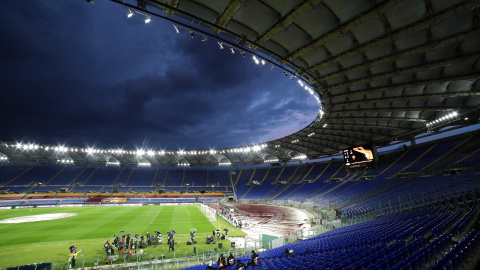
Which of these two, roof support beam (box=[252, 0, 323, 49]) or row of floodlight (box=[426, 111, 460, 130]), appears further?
row of floodlight (box=[426, 111, 460, 130])

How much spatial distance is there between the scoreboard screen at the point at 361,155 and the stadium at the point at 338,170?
0.65 ft

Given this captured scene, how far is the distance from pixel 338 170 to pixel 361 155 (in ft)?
43.8

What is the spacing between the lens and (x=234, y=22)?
12.8m

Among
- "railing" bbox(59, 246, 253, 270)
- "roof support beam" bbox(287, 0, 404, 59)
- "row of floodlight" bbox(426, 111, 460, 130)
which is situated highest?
"roof support beam" bbox(287, 0, 404, 59)

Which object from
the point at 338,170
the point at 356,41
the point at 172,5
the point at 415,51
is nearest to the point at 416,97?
the point at 415,51

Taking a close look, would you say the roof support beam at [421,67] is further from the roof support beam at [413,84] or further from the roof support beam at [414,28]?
the roof support beam at [414,28]

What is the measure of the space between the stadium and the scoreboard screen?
0.20m

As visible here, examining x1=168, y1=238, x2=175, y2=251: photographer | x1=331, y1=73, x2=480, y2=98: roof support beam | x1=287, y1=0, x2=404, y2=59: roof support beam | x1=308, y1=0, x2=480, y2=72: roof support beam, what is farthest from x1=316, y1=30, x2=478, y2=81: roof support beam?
x1=168, y1=238, x2=175, y2=251: photographer

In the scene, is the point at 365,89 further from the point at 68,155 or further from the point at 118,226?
the point at 68,155

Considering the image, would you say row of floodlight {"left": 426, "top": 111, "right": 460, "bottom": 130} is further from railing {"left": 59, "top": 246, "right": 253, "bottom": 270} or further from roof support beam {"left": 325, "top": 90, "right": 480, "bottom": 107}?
railing {"left": 59, "top": 246, "right": 253, "bottom": 270}

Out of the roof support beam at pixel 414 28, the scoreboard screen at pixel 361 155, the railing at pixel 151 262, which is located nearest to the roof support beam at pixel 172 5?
the roof support beam at pixel 414 28

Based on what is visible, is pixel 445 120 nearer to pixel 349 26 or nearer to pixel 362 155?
pixel 362 155

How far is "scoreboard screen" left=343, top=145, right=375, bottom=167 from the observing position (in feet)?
136

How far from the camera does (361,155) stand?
41.7 meters
